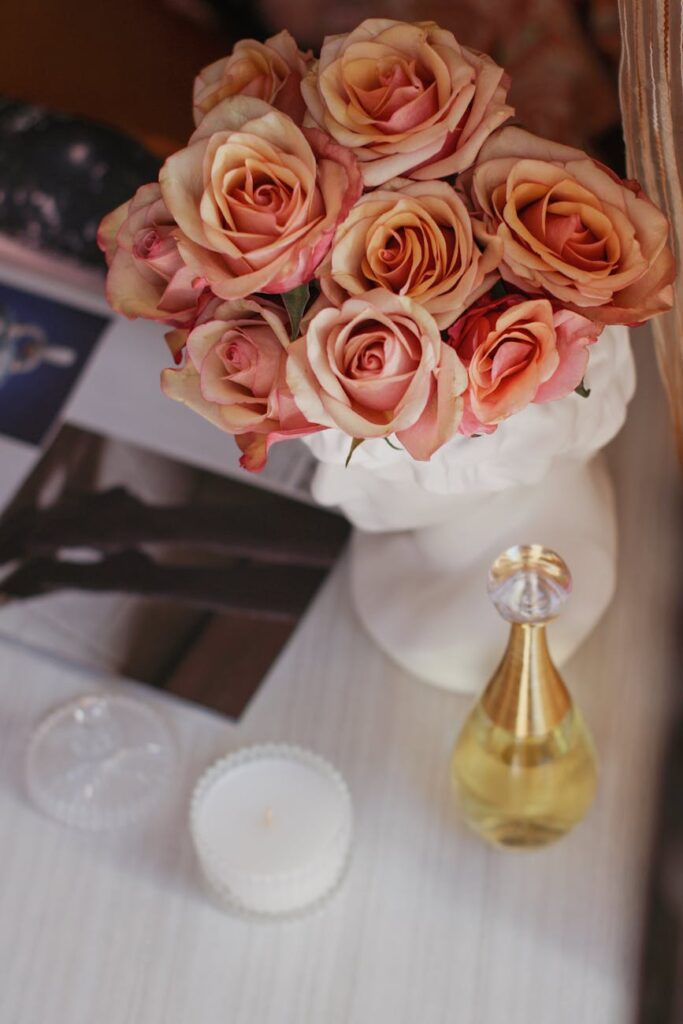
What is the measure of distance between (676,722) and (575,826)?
94mm

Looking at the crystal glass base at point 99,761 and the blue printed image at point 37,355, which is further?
the blue printed image at point 37,355

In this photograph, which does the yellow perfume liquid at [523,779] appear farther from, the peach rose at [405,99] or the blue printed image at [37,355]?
the blue printed image at [37,355]

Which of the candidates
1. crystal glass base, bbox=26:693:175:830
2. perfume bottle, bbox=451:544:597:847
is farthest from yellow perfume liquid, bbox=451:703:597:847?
crystal glass base, bbox=26:693:175:830

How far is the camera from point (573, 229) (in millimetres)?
487

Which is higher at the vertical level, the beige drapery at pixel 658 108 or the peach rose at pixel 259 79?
the beige drapery at pixel 658 108

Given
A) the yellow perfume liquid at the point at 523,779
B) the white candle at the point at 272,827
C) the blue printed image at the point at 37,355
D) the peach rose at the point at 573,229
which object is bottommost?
the blue printed image at the point at 37,355

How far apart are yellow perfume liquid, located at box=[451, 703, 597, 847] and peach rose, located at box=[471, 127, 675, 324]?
0.24m

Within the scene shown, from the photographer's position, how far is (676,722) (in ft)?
2.44

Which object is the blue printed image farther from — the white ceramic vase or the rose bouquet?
the rose bouquet

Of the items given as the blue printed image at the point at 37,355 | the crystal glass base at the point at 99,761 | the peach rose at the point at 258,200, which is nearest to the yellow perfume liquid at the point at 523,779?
the crystal glass base at the point at 99,761

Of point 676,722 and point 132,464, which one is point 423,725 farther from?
point 132,464

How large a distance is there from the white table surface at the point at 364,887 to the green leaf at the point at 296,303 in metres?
0.32

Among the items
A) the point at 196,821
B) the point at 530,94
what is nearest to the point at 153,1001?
the point at 196,821

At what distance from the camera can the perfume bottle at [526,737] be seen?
570mm
